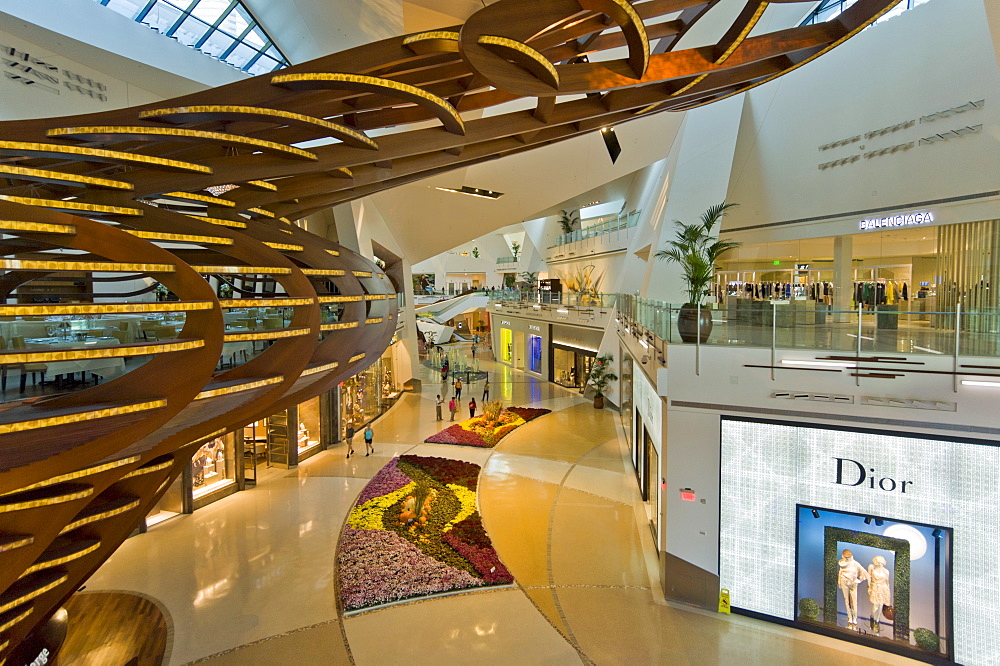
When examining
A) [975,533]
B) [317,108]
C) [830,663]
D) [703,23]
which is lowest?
[830,663]

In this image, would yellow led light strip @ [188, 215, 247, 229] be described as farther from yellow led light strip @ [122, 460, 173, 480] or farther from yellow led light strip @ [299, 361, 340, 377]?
yellow led light strip @ [122, 460, 173, 480]

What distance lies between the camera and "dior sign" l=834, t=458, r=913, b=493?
7352 mm

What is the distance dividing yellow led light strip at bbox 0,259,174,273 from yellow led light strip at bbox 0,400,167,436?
3.84 ft

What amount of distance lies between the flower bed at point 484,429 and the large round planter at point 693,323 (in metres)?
9.78

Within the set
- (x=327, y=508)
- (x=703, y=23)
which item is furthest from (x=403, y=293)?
(x=703, y=23)

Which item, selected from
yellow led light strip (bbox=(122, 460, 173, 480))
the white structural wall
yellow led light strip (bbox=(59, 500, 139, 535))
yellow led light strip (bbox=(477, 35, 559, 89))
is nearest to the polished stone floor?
yellow led light strip (bbox=(59, 500, 139, 535))

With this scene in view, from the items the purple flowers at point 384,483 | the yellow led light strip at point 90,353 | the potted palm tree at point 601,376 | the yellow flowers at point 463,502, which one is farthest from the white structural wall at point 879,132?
the yellow led light strip at point 90,353

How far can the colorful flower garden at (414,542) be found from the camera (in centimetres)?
866

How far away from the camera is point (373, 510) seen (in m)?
11.7

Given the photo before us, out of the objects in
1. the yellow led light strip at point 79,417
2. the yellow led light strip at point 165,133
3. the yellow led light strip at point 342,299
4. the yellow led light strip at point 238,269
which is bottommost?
the yellow led light strip at point 79,417

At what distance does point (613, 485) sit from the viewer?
1336cm

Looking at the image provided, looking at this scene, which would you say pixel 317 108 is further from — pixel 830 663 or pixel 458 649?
pixel 830 663

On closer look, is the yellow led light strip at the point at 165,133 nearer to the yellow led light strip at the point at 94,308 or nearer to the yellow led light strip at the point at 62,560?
the yellow led light strip at the point at 94,308

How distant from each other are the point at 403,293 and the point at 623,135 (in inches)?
505
